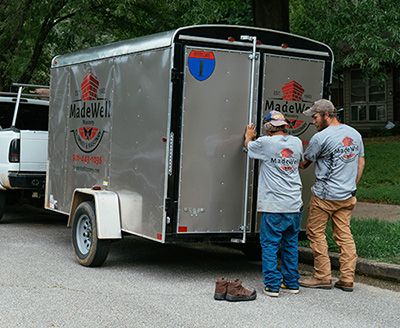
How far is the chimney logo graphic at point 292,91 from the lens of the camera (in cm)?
744

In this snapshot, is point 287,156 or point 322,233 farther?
point 322,233

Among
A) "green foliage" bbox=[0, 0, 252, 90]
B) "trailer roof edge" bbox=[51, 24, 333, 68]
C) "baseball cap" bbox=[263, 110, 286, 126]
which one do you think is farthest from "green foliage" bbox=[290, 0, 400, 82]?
"baseball cap" bbox=[263, 110, 286, 126]

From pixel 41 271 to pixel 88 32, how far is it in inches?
319

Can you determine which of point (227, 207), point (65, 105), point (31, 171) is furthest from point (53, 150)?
point (227, 207)

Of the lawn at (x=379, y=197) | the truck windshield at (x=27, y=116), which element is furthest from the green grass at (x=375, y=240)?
the truck windshield at (x=27, y=116)

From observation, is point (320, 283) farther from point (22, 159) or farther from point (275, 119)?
point (22, 159)

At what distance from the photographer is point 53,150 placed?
9414 mm

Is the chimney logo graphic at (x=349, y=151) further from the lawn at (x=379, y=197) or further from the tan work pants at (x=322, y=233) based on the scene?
the lawn at (x=379, y=197)

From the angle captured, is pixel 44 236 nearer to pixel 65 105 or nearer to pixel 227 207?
pixel 65 105

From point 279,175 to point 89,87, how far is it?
3.13 metres

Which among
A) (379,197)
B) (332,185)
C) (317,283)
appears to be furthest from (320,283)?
(379,197)

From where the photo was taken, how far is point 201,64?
691cm

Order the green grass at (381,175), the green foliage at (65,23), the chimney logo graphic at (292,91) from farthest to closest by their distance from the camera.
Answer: the green foliage at (65,23) < the green grass at (381,175) < the chimney logo graphic at (292,91)

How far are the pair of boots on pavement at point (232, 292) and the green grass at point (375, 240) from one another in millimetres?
2162
